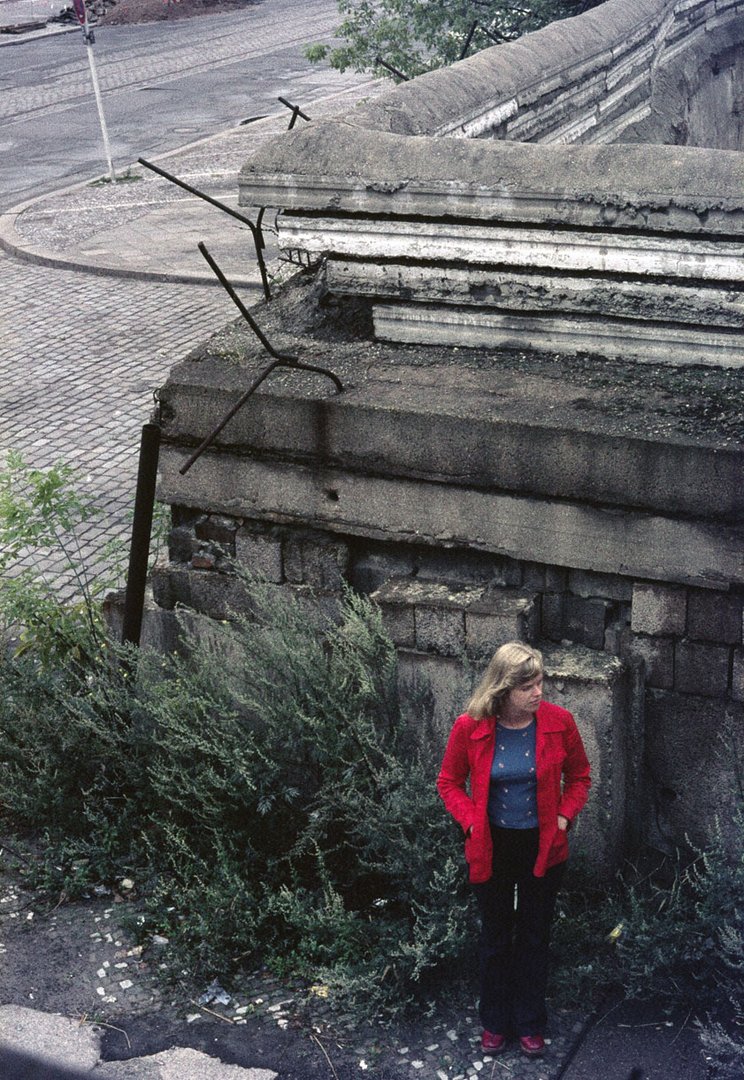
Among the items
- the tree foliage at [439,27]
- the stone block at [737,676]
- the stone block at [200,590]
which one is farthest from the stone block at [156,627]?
the tree foliage at [439,27]

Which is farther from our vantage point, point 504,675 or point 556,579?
point 556,579

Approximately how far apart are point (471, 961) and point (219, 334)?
2.89 m

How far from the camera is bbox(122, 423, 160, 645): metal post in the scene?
5723mm

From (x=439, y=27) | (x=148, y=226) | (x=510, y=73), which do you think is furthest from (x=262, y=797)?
(x=148, y=226)

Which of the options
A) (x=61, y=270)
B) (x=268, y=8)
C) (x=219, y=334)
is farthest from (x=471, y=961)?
(x=268, y=8)

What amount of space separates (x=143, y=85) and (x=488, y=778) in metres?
26.3

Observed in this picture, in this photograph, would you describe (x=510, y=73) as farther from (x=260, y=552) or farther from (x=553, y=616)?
(x=553, y=616)

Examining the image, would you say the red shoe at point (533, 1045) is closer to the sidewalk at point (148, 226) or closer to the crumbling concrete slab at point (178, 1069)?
the crumbling concrete slab at point (178, 1069)

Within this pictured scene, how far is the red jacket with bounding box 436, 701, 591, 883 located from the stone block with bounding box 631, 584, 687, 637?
726 mm

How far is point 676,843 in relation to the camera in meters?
5.40

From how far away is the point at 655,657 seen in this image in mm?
5184

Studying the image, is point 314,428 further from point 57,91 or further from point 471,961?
point 57,91

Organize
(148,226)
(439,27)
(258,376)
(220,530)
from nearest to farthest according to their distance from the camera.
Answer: (258,376) → (220,530) → (439,27) → (148,226)

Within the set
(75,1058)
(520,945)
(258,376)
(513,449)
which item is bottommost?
(75,1058)
